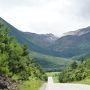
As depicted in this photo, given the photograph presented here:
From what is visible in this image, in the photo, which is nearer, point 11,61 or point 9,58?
point 9,58

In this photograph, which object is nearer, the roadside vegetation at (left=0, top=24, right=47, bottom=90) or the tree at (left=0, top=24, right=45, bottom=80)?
the tree at (left=0, top=24, right=45, bottom=80)

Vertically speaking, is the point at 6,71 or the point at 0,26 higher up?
the point at 0,26

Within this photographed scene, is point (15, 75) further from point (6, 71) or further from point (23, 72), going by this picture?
point (6, 71)

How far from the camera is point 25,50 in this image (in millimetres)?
95062

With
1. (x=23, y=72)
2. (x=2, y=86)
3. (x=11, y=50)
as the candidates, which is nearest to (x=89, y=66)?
(x=23, y=72)

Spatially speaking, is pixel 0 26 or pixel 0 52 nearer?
pixel 0 52

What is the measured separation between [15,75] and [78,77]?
5462 cm

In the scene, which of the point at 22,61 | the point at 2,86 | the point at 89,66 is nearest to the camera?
the point at 2,86

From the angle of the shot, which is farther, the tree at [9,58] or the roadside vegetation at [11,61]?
the roadside vegetation at [11,61]

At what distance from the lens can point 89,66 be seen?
14738cm

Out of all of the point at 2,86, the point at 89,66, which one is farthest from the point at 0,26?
the point at 89,66

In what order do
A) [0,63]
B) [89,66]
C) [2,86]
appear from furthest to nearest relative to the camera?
[89,66]
[0,63]
[2,86]

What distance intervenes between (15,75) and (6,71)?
42.5 ft

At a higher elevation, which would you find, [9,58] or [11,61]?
[9,58]
